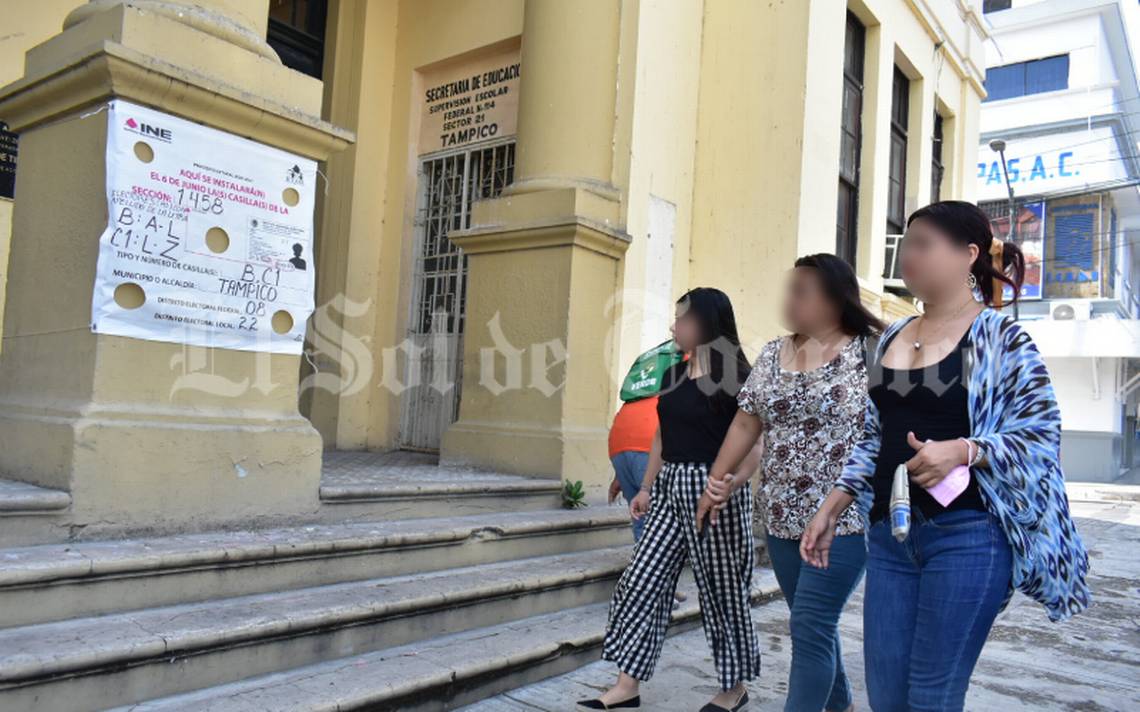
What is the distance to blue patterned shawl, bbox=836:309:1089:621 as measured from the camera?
2082 mm

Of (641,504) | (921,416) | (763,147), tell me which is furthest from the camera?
(763,147)

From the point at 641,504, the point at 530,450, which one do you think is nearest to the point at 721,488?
the point at 641,504

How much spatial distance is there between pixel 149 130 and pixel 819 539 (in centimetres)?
332

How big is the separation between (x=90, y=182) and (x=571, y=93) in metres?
3.69

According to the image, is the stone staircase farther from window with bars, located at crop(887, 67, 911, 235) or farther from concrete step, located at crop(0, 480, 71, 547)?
window with bars, located at crop(887, 67, 911, 235)

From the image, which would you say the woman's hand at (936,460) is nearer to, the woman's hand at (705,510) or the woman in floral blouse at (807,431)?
the woman in floral blouse at (807,431)

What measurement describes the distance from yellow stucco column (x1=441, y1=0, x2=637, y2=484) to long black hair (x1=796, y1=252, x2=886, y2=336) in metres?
2.99

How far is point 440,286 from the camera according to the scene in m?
7.86

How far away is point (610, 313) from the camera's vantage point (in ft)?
21.4

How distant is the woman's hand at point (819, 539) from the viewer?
259 centimetres

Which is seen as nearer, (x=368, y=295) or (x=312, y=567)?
(x=312, y=567)

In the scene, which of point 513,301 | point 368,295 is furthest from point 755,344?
point 368,295

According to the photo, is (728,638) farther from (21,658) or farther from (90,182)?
(90,182)

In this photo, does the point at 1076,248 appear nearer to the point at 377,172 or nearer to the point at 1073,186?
the point at 1073,186
